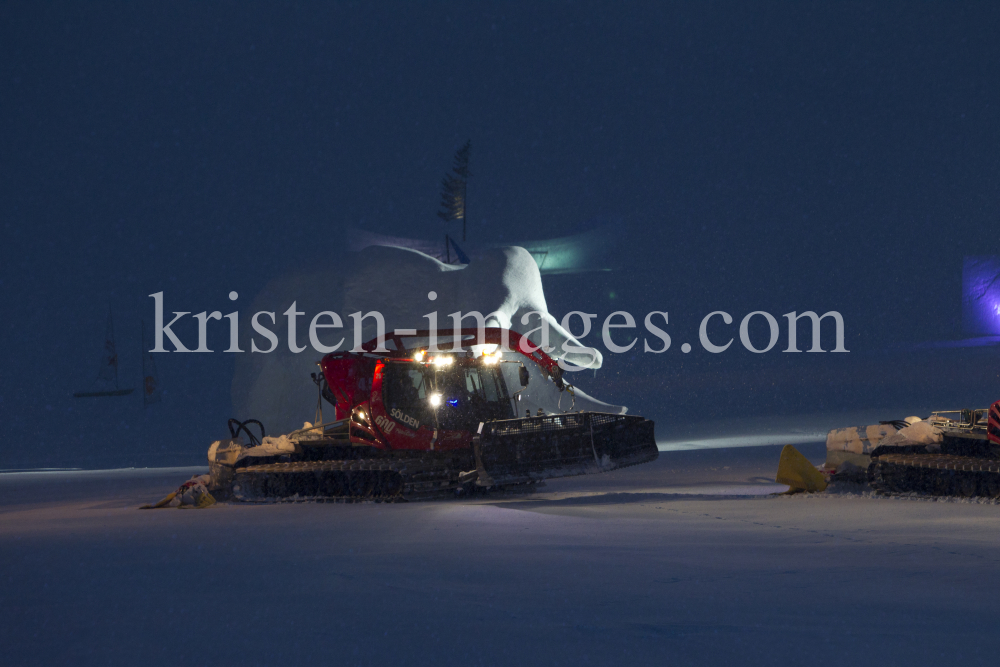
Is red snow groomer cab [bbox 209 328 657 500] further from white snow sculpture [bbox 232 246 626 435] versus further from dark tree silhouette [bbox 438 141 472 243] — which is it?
dark tree silhouette [bbox 438 141 472 243]

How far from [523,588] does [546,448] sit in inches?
200

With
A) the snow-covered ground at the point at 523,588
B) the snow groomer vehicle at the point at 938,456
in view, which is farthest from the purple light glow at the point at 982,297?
the snow-covered ground at the point at 523,588

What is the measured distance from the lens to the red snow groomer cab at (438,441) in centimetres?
924

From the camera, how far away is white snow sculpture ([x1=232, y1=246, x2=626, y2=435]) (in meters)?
20.5

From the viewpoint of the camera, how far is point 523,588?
13.8ft

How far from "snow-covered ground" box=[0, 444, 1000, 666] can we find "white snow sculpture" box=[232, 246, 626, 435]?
12.9m

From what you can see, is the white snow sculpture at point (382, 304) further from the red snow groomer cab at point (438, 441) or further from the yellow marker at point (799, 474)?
the yellow marker at point (799, 474)

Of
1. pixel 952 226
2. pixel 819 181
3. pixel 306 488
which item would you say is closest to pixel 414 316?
pixel 306 488

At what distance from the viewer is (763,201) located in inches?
1831

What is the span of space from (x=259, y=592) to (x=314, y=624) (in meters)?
0.78

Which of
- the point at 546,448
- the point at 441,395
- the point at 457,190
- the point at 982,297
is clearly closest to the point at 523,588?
the point at 546,448

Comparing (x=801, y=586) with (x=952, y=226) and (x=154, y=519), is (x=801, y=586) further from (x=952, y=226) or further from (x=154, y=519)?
(x=952, y=226)

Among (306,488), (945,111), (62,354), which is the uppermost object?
(945,111)

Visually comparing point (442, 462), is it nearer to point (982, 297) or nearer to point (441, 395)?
point (441, 395)
